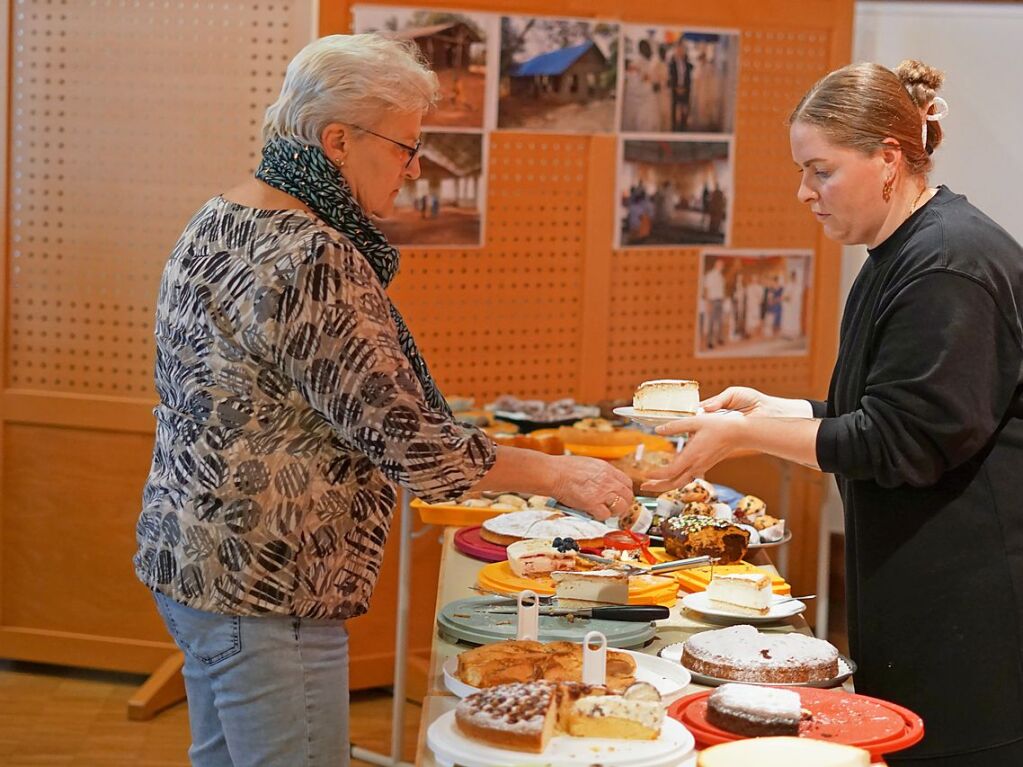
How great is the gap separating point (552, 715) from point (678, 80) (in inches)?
146

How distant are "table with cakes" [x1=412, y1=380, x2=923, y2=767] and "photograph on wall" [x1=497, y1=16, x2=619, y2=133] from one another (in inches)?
69.9

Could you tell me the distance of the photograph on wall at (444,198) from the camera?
4.86 metres

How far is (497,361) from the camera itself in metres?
5.03

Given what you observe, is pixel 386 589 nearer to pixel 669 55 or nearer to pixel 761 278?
pixel 761 278

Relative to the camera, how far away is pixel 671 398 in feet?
8.68

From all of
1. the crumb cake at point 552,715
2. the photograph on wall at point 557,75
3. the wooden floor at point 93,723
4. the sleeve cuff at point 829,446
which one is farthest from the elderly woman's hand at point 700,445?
the photograph on wall at point 557,75

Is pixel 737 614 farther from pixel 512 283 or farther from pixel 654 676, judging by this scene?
pixel 512 283

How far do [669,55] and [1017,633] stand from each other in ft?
11.1

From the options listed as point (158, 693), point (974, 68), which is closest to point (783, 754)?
point (158, 693)

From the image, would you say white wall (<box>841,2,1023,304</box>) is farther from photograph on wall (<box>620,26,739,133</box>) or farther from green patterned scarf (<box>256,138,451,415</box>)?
green patterned scarf (<box>256,138,451,415</box>)

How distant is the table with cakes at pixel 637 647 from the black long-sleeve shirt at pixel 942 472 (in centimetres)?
14

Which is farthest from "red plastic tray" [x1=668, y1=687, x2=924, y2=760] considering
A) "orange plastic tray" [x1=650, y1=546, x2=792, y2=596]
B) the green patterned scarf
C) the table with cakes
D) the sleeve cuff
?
the green patterned scarf

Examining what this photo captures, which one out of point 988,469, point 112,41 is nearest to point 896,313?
point 988,469

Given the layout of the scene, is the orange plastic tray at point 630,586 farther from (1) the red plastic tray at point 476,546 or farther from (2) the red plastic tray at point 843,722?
(2) the red plastic tray at point 843,722
